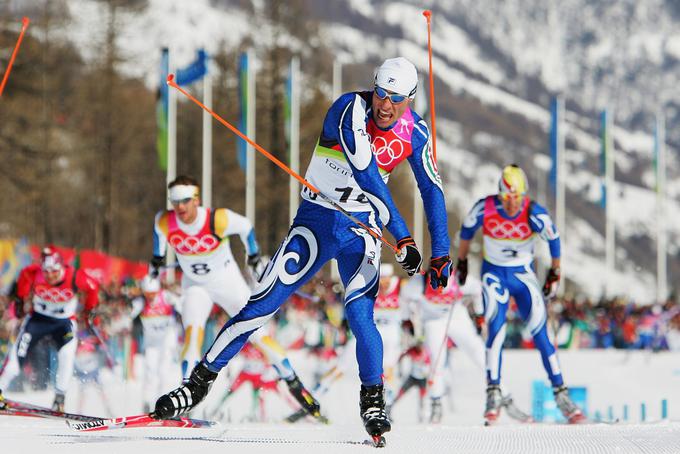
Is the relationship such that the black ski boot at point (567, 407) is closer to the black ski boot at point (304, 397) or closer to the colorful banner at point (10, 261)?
the black ski boot at point (304, 397)

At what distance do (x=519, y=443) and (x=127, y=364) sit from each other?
50.1ft

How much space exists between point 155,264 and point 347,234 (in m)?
4.76

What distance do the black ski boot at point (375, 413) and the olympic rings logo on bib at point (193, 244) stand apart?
4.63m

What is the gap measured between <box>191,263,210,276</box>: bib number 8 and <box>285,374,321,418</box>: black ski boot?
1352 millimetres

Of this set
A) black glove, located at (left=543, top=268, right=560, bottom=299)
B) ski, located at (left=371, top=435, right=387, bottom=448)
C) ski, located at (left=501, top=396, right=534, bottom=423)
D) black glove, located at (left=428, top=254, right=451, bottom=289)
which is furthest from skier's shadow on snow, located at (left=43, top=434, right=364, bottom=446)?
ski, located at (left=501, top=396, right=534, bottom=423)

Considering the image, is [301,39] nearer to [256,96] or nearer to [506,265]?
[256,96]

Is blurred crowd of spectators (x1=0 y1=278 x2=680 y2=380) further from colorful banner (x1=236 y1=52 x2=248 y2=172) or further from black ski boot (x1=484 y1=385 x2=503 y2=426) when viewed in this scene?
black ski boot (x1=484 y1=385 x2=503 y2=426)

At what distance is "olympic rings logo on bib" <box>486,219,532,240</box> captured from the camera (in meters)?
11.6

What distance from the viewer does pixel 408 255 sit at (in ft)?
23.0

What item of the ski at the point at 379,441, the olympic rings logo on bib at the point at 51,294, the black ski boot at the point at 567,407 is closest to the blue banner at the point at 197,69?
the olympic rings logo on bib at the point at 51,294

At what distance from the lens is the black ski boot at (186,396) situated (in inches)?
296

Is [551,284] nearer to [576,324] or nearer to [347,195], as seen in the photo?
[347,195]

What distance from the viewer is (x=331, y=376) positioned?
1648 centimetres

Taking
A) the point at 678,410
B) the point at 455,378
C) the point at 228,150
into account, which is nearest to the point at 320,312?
the point at 455,378
